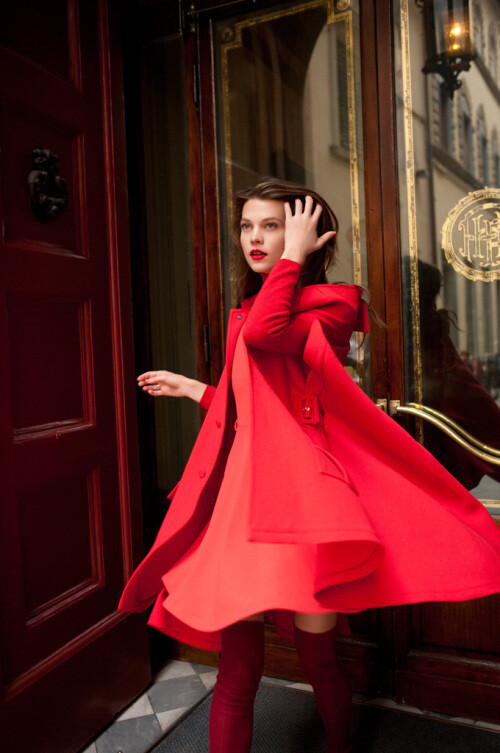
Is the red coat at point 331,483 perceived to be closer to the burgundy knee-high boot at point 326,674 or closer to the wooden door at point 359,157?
the burgundy knee-high boot at point 326,674

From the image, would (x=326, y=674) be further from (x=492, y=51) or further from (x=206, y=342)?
(x=492, y=51)

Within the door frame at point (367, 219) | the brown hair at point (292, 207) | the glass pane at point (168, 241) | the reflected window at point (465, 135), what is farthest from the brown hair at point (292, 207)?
the glass pane at point (168, 241)

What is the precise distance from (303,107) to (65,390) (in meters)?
1.28

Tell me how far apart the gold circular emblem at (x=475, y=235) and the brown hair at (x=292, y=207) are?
53cm

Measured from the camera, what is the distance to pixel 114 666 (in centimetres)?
216

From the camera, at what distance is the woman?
124cm

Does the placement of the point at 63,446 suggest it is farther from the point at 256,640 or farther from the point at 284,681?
the point at 284,681

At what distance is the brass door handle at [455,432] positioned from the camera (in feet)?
6.66

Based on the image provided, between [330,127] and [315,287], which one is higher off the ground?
[330,127]

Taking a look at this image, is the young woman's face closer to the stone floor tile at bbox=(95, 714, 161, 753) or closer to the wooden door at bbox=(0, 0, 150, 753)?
the wooden door at bbox=(0, 0, 150, 753)

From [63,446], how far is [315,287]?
3.23 ft

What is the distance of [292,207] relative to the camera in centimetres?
158

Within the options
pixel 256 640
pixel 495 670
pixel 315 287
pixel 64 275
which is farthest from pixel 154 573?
pixel 495 670

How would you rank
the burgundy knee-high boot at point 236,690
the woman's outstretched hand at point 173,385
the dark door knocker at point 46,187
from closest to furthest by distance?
the burgundy knee-high boot at point 236,690 → the woman's outstretched hand at point 173,385 → the dark door knocker at point 46,187
